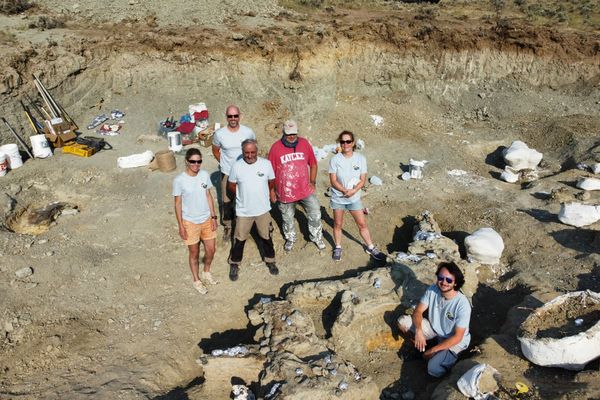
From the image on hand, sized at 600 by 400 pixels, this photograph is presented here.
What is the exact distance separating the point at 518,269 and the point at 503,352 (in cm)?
208

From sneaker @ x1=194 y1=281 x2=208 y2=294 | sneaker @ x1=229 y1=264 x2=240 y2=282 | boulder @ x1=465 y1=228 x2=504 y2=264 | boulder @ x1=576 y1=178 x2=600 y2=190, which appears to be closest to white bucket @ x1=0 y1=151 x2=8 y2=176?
sneaker @ x1=194 y1=281 x2=208 y2=294

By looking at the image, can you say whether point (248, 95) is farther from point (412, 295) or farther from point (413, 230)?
point (412, 295)

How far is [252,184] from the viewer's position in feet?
18.2

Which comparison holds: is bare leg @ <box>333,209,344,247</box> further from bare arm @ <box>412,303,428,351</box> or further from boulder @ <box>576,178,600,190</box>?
boulder @ <box>576,178,600,190</box>

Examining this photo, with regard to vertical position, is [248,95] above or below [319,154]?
above

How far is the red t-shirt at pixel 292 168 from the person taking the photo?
5.79m

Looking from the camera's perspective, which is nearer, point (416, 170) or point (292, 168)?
point (292, 168)

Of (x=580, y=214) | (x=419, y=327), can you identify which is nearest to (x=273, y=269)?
(x=419, y=327)

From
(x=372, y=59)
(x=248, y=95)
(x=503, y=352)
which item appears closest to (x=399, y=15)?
(x=372, y=59)

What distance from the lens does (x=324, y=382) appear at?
435 centimetres

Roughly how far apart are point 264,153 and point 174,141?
1902 mm

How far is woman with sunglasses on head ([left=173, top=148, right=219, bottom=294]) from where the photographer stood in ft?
17.3

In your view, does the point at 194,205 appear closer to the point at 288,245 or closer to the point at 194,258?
the point at 194,258

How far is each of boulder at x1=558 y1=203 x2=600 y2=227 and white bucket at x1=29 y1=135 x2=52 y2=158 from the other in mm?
9459
